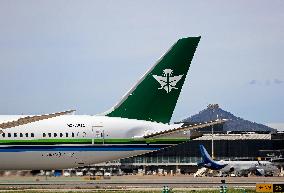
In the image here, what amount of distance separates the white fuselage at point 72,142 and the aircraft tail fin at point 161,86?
5.57ft

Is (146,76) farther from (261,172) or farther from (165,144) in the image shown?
(261,172)

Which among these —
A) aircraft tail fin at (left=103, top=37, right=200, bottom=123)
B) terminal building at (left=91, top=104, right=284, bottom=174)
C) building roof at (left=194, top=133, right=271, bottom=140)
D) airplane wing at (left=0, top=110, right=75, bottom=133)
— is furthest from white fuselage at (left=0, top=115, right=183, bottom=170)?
building roof at (left=194, top=133, right=271, bottom=140)

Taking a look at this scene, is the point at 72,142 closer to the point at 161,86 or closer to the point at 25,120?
the point at 25,120

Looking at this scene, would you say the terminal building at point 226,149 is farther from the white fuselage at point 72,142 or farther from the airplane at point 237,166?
the white fuselage at point 72,142

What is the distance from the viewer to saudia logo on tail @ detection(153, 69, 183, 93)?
2527 inches

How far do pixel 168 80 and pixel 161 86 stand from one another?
86cm

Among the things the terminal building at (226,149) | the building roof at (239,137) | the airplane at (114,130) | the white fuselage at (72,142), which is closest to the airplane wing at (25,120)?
the airplane at (114,130)

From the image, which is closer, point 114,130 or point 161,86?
point 114,130

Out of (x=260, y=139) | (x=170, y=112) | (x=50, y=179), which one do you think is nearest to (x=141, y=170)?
(x=260, y=139)

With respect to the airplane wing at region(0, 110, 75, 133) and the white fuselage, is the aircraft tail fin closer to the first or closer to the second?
the white fuselage

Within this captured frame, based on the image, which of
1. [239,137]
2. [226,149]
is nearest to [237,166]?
[226,149]

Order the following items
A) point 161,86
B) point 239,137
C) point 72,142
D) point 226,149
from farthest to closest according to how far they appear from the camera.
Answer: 1. point 239,137
2. point 226,149
3. point 161,86
4. point 72,142

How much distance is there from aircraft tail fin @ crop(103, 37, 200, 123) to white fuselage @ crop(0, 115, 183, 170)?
1.70 m

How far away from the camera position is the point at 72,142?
62.8 m
